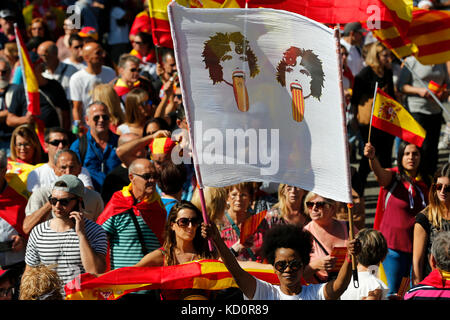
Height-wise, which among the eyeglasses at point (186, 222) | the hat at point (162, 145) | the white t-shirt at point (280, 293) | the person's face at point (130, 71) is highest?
the person's face at point (130, 71)

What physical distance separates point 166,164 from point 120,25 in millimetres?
8001

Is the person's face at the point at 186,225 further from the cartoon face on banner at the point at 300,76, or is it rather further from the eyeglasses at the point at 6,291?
the eyeglasses at the point at 6,291

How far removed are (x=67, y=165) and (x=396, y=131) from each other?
2724 millimetres

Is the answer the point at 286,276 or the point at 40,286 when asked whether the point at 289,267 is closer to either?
the point at 286,276

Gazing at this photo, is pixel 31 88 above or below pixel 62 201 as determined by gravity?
above

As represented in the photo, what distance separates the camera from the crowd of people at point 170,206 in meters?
5.21

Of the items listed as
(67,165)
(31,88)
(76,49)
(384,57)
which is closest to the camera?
(67,165)

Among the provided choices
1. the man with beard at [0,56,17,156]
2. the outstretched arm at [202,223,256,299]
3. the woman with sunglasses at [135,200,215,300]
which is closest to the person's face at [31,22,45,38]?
the man with beard at [0,56,17,156]

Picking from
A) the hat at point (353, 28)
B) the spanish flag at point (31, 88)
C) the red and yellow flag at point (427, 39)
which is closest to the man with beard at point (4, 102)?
the spanish flag at point (31, 88)

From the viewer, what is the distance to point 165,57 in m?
10.9

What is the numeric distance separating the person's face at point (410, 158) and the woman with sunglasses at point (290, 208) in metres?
1.06

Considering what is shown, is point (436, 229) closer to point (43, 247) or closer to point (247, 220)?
point (247, 220)

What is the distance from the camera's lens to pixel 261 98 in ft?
17.3

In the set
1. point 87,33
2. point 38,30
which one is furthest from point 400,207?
point 38,30
